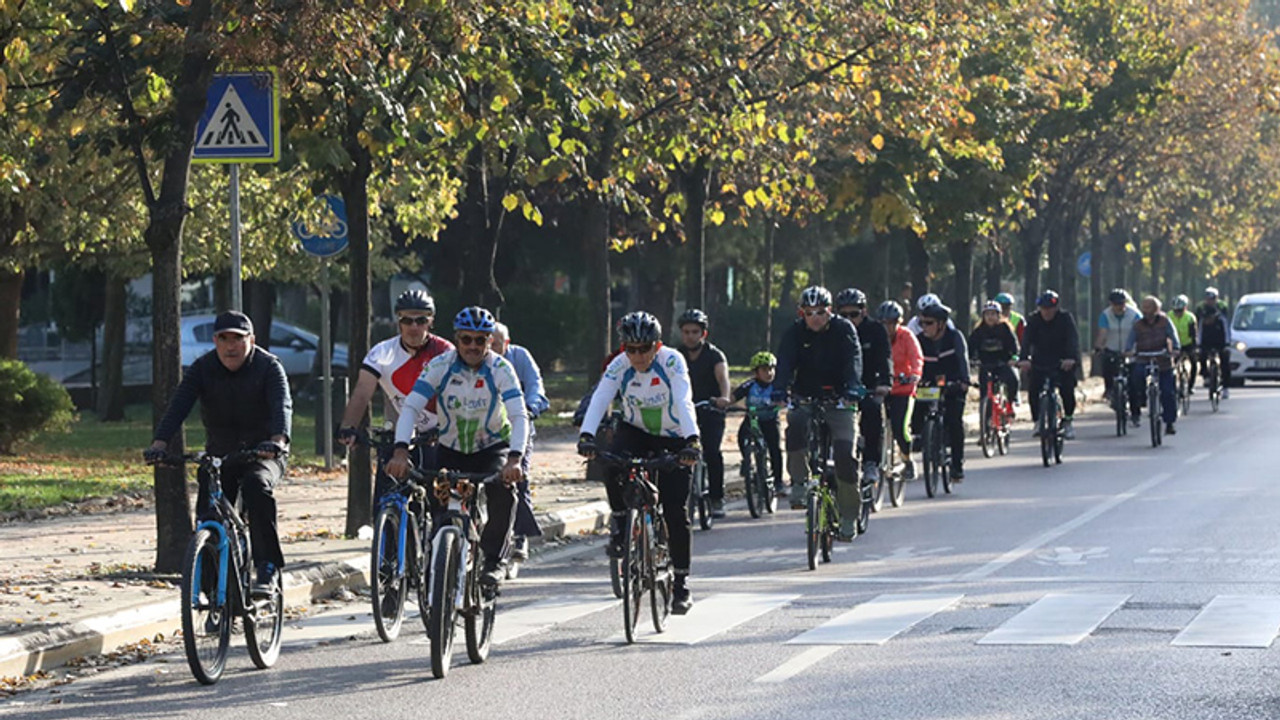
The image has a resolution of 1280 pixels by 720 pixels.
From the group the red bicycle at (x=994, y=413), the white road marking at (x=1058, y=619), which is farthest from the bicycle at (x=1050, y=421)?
the white road marking at (x=1058, y=619)

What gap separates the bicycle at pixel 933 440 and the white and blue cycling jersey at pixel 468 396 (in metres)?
9.24

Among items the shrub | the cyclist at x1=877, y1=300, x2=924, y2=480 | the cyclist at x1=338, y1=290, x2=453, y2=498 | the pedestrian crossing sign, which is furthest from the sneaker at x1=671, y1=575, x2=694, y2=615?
the shrub

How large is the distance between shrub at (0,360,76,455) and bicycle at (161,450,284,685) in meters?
13.4

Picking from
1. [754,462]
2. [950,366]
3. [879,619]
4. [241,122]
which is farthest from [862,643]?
[950,366]

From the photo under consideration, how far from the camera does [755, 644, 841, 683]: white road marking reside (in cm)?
931

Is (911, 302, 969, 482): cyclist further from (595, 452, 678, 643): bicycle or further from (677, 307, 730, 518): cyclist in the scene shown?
(595, 452, 678, 643): bicycle

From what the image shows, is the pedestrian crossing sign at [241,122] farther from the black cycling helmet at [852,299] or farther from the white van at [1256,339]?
the white van at [1256,339]

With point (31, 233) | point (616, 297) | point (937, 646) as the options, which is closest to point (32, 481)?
point (31, 233)

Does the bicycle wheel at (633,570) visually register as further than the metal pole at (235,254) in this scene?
No

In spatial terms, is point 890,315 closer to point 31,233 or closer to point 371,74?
point 371,74

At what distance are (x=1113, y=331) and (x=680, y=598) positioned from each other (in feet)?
64.8

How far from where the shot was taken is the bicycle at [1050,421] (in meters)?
22.8

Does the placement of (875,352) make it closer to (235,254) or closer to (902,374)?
(902,374)

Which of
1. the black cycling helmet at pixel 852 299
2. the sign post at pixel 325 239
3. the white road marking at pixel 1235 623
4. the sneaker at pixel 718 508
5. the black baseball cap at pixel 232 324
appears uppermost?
the sign post at pixel 325 239
